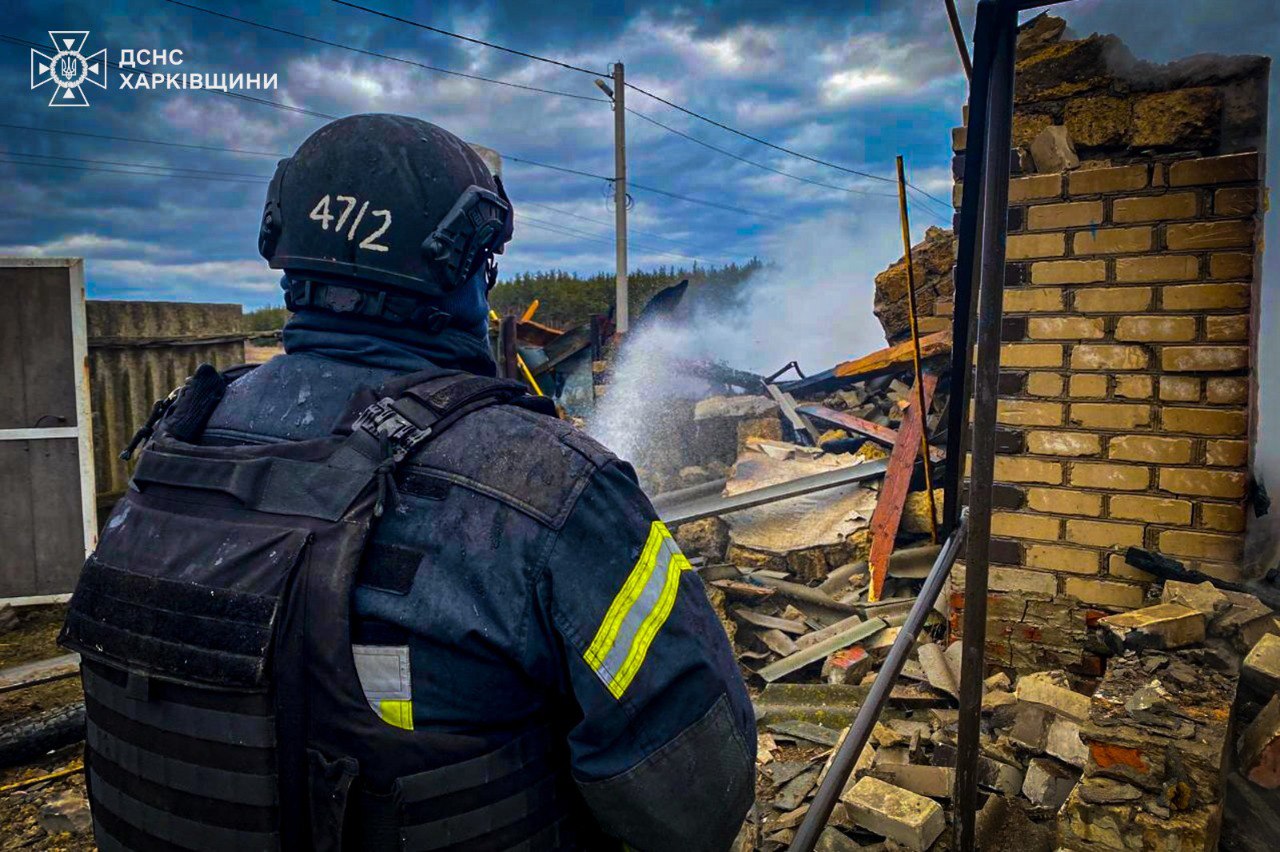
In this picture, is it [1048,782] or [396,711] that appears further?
[1048,782]

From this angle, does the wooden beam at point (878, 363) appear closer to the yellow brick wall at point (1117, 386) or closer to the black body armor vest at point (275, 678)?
the yellow brick wall at point (1117, 386)

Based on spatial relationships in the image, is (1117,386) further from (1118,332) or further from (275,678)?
(275,678)

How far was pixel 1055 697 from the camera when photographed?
9.88 ft

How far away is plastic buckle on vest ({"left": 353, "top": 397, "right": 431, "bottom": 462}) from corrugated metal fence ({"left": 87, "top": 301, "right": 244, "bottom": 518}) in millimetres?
6413

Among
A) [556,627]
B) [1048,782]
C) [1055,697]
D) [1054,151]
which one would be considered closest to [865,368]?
[1054,151]

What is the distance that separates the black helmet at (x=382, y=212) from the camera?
1343mm

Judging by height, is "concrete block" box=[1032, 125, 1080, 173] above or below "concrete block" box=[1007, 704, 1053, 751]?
above

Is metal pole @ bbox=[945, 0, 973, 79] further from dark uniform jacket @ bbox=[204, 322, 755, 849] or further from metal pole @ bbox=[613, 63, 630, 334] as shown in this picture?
metal pole @ bbox=[613, 63, 630, 334]

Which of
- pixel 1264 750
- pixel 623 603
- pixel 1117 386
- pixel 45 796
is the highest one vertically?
pixel 1117 386

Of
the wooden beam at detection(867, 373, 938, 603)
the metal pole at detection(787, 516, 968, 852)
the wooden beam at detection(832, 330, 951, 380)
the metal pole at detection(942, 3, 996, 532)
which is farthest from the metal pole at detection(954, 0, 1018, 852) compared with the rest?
the wooden beam at detection(832, 330, 951, 380)

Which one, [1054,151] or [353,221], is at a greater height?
[1054,151]

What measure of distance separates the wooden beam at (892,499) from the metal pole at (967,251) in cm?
244

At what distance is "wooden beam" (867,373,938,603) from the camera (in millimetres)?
5047

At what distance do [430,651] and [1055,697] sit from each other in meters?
2.79
